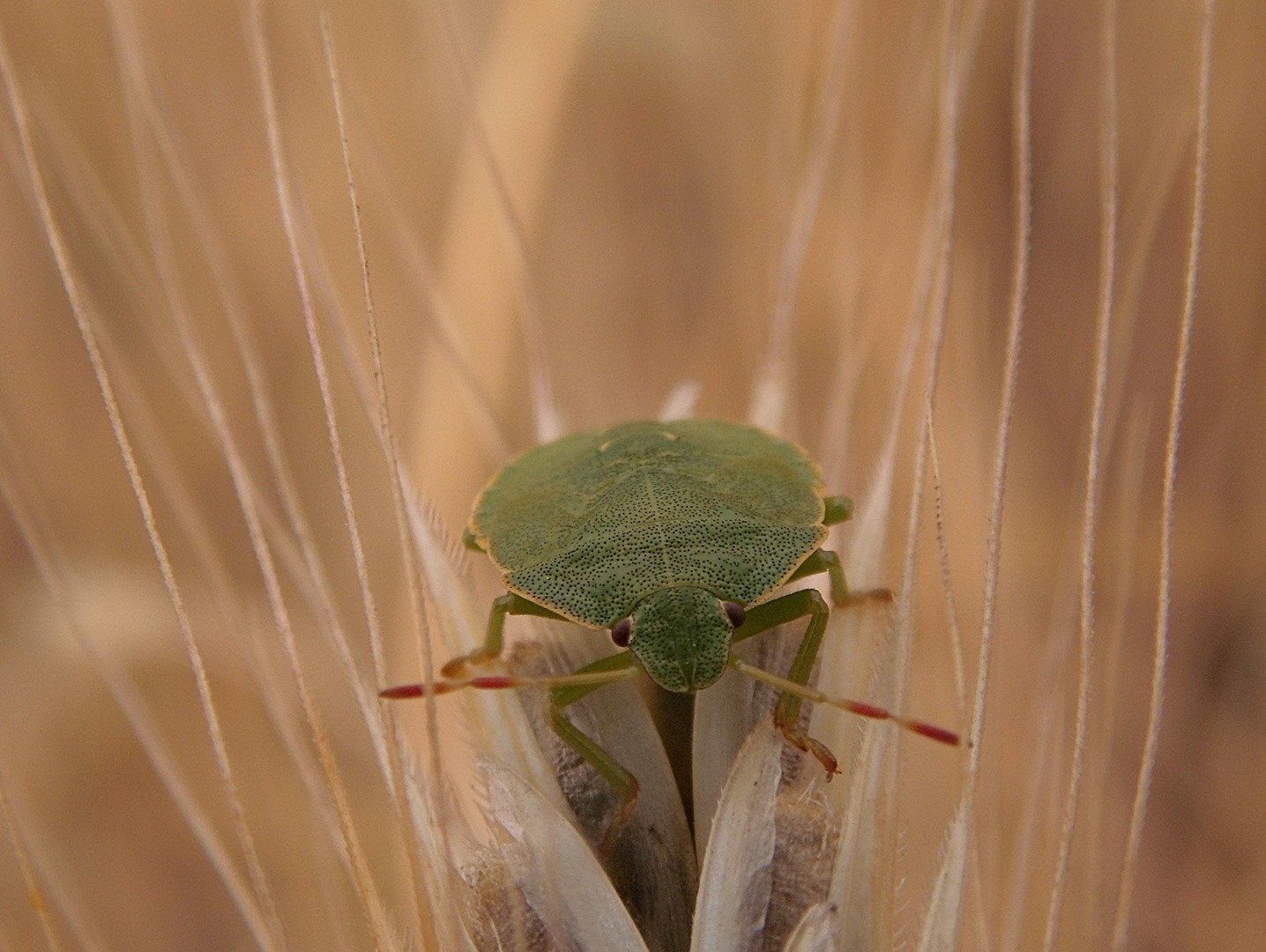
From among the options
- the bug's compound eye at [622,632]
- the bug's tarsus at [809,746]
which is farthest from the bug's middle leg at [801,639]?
the bug's compound eye at [622,632]

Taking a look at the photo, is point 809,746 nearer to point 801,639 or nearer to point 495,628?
point 801,639

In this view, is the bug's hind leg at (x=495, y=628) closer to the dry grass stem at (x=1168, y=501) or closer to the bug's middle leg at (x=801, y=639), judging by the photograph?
the bug's middle leg at (x=801, y=639)

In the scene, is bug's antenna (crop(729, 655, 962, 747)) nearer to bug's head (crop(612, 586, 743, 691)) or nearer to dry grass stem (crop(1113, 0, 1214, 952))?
bug's head (crop(612, 586, 743, 691))

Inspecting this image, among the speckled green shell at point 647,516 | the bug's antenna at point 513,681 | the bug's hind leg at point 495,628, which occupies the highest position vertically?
the speckled green shell at point 647,516

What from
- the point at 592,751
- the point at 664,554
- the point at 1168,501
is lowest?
the point at 592,751

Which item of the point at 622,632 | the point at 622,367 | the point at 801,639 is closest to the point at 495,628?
the point at 622,632

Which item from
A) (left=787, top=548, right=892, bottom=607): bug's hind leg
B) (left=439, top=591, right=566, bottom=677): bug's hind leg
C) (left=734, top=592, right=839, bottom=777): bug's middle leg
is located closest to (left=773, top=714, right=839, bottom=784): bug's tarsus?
(left=734, top=592, right=839, bottom=777): bug's middle leg
